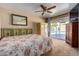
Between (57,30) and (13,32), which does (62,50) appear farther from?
(13,32)

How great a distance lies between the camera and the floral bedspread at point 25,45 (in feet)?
→ 4.83

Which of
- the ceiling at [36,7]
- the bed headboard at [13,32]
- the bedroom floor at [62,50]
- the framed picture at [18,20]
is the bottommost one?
the bedroom floor at [62,50]

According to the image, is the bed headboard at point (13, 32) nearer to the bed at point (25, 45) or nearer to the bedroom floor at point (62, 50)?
the bed at point (25, 45)

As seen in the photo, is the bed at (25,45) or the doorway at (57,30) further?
the doorway at (57,30)

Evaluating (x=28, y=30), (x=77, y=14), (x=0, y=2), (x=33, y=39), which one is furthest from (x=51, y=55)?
(x=0, y=2)

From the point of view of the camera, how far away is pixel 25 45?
1564 millimetres

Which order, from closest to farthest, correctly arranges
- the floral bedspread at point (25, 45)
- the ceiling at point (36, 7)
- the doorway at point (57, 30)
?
1. the floral bedspread at point (25, 45)
2. the ceiling at point (36, 7)
3. the doorway at point (57, 30)

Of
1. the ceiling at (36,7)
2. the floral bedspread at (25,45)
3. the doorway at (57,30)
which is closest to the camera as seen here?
the floral bedspread at (25,45)

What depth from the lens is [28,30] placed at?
1.71 metres

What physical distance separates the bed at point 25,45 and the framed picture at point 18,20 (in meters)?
0.20

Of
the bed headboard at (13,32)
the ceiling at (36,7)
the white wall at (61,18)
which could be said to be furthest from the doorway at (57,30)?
the bed headboard at (13,32)

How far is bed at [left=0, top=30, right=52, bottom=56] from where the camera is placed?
4.83ft

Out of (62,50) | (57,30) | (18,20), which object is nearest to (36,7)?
(18,20)

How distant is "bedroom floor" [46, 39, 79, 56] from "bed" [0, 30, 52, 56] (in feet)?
0.28
